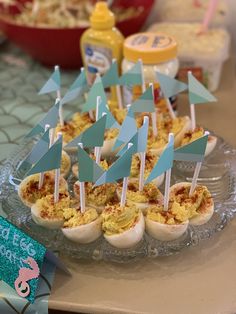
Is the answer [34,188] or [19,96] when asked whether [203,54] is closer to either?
[19,96]

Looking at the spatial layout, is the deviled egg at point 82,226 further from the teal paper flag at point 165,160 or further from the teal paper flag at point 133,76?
the teal paper flag at point 133,76

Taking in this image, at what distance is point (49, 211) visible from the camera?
0.77m

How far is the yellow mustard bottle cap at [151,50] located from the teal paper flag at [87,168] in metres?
0.36

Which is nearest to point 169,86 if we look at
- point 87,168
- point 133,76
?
point 133,76

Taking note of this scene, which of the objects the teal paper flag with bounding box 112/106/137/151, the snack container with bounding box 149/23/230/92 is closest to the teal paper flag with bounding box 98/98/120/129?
the teal paper flag with bounding box 112/106/137/151

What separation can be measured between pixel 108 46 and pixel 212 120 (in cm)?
27

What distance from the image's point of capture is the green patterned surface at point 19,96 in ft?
3.51

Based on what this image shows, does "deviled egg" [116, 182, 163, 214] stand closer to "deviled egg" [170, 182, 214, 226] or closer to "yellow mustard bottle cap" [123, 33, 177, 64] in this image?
"deviled egg" [170, 182, 214, 226]

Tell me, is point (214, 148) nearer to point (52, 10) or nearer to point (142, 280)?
point (142, 280)

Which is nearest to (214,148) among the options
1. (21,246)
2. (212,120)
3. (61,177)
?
(212,120)

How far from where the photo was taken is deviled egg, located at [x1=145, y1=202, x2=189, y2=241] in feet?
2.40

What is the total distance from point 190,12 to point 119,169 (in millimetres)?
737

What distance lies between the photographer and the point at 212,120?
1.10 m

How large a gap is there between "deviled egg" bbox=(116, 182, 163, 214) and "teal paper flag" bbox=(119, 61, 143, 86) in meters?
0.24
